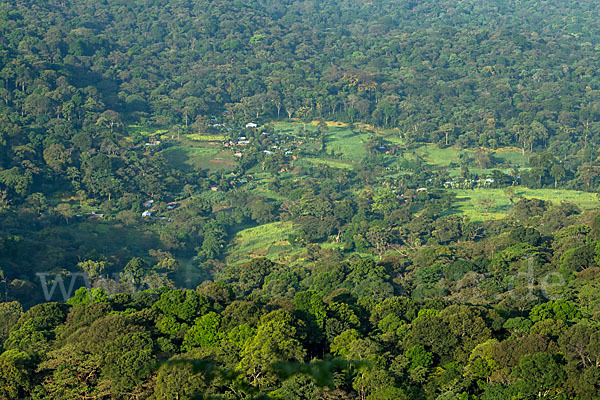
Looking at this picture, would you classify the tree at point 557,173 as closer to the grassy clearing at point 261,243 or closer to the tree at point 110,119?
the grassy clearing at point 261,243

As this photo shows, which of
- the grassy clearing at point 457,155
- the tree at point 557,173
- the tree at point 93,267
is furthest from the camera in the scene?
the grassy clearing at point 457,155

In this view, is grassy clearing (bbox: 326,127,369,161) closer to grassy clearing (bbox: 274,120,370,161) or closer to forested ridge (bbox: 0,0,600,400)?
grassy clearing (bbox: 274,120,370,161)

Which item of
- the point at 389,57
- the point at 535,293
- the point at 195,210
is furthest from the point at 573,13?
the point at 535,293

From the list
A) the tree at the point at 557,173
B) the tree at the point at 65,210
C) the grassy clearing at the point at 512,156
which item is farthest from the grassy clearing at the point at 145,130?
the tree at the point at 557,173

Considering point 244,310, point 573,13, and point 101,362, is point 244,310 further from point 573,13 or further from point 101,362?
point 573,13

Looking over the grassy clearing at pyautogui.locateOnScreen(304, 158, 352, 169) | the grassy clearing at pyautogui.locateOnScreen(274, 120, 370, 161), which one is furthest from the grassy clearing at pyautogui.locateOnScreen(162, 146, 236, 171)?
the grassy clearing at pyautogui.locateOnScreen(274, 120, 370, 161)

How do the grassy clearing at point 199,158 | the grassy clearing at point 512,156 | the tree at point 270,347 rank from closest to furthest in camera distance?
the tree at point 270,347, the grassy clearing at point 199,158, the grassy clearing at point 512,156
